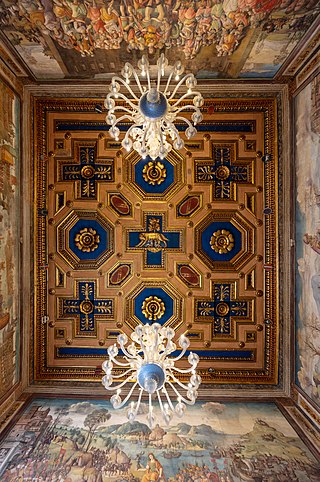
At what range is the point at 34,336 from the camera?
24.5ft

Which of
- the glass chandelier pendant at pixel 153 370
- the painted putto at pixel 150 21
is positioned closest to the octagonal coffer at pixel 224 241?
the glass chandelier pendant at pixel 153 370

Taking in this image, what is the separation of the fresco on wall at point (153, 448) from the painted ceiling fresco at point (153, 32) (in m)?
6.68

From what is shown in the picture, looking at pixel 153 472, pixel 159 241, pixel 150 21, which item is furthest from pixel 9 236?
pixel 153 472

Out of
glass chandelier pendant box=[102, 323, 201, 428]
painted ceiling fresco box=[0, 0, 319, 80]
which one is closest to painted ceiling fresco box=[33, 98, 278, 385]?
painted ceiling fresco box=[0, 0, 319, 80]

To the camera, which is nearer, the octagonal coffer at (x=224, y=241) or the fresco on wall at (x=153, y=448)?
the fresco on wall at (x=153, y=448)

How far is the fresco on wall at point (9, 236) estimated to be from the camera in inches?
251

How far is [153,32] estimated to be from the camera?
224 inches

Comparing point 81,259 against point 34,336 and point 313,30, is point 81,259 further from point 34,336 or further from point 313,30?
point 313,30

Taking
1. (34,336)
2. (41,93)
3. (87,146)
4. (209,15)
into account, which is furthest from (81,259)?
(209,15)

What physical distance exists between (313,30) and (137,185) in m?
4.25

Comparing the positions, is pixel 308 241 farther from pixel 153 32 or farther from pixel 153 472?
pixel 153 472

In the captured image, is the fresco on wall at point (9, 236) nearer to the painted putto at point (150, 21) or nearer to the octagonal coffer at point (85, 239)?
the octagonal coffer at point (85, 239)

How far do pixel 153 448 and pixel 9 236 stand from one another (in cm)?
465

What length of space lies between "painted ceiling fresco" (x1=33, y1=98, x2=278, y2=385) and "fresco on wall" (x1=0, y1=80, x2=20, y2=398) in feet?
1.97
